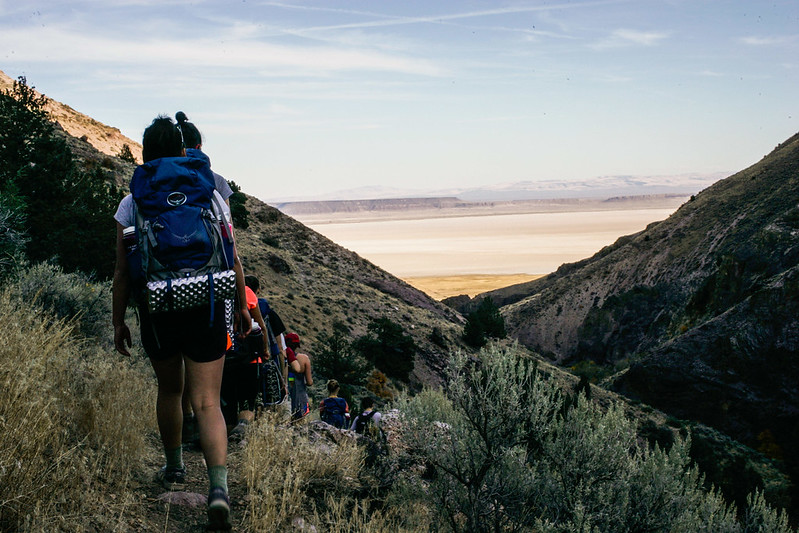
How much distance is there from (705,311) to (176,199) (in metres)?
39.8

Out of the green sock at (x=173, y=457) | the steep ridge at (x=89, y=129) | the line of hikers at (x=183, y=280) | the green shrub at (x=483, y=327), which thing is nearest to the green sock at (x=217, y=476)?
the line of hikers at (x=183, y=280)

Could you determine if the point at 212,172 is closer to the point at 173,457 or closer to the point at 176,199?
the point at 176,199

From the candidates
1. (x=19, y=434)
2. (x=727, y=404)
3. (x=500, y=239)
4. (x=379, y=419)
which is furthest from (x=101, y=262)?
(x=500, y=239)

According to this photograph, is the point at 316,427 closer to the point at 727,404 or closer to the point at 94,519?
the point at 94,519

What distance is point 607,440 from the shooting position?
5.93m

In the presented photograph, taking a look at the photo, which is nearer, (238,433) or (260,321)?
(260,321)

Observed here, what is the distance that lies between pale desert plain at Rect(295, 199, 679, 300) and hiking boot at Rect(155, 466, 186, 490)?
60592 mm

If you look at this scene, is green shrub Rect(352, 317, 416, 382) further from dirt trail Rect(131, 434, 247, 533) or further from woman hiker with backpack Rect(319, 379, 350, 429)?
dirt trail Rect(131, 434, 247, 533)

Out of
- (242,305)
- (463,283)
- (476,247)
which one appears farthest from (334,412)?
(476,247)

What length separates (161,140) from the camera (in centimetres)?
338

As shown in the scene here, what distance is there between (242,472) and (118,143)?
6632cm

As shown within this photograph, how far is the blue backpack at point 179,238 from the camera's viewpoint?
3004mm

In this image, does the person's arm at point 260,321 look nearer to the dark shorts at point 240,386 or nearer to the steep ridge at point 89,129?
the dark shorts at point 240,386

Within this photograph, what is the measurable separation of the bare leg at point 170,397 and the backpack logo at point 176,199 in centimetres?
78
